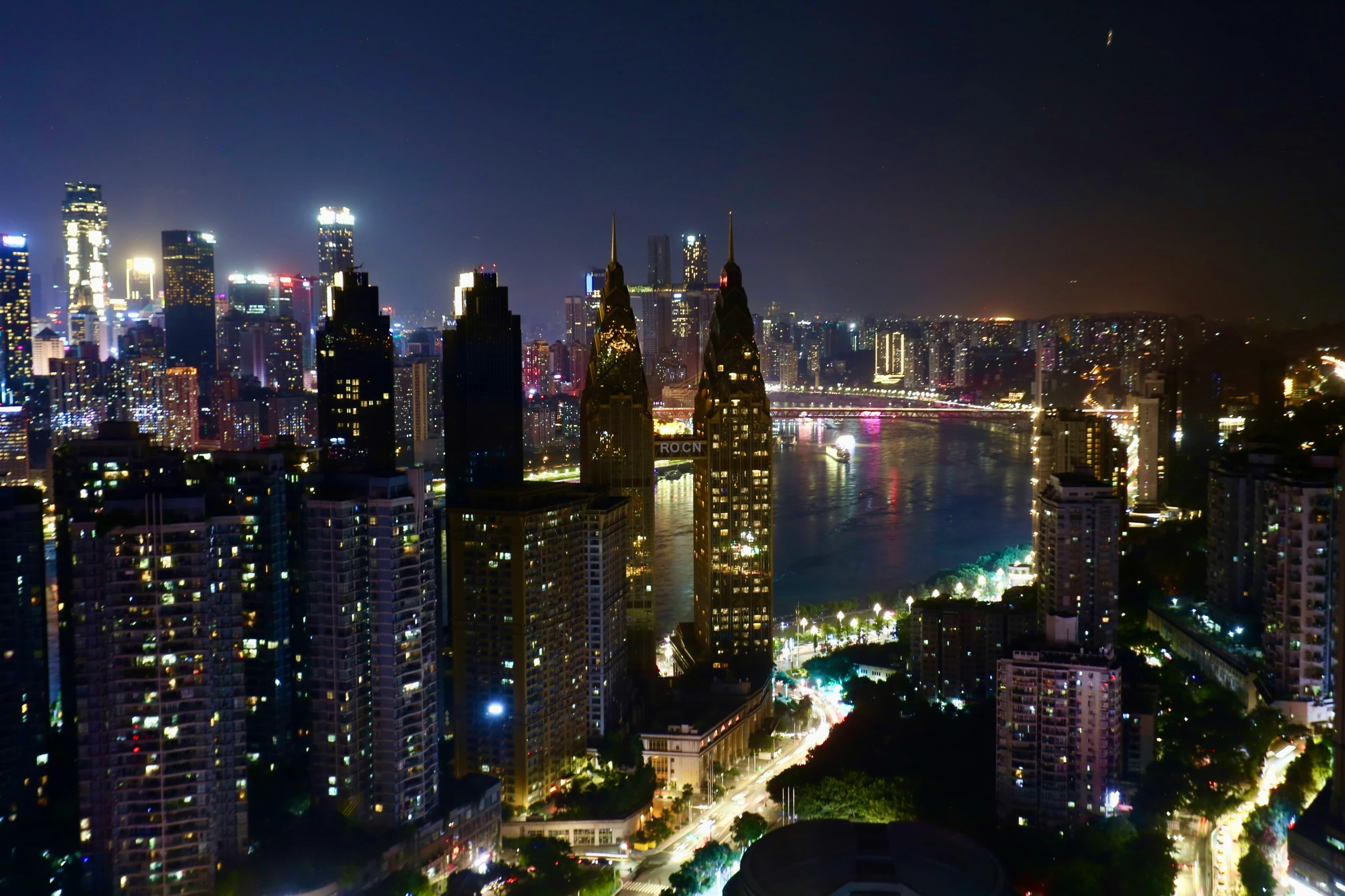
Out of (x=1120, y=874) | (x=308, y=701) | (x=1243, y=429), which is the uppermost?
(x=1243, y=429)

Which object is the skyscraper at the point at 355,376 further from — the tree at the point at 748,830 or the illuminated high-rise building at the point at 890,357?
the illuminated high-rise building at the point at 890,357

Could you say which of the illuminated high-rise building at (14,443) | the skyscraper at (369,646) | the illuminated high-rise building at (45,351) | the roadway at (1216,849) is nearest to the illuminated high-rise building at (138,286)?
the illuminated high-rise building at (45,351)

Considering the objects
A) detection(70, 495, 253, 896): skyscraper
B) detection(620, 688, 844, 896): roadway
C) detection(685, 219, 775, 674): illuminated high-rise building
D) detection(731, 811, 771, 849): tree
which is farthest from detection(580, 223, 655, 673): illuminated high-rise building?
detection(70, 495, 253, 896): skyscraper

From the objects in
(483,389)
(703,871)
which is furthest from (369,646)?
(483,389)

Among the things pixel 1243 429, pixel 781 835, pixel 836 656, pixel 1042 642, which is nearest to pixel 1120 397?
pixel 1243 429

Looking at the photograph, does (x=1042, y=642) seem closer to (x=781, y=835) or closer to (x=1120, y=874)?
(x=1120, y=874)
